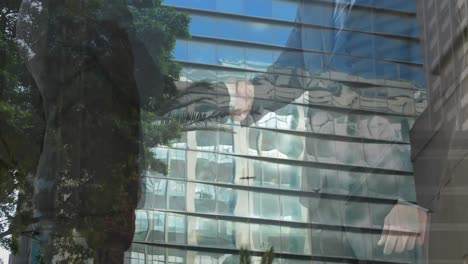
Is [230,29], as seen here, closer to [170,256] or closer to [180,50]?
[180,50]

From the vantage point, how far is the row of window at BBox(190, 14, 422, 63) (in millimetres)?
1280

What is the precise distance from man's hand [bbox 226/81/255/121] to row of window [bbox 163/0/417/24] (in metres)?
0.16

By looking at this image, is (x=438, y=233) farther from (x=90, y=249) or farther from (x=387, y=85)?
(x=90, y=249)

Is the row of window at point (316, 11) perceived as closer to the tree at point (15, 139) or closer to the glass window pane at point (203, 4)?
the glass window pane at point (203, 4)

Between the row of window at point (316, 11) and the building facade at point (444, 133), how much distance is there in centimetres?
4

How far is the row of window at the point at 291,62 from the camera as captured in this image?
4.15ft

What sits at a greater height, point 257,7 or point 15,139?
point 257,7

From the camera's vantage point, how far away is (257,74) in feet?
4.27

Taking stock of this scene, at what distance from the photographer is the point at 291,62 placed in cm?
133

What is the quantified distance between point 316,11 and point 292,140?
33cm

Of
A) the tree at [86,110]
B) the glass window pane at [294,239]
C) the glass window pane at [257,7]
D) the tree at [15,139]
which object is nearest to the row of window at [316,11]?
the glass window pane at [257,7]

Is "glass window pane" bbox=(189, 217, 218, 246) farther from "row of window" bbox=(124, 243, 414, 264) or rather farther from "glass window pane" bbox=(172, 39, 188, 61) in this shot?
"glass window pane" bbox=(172, 39, 188, 61)

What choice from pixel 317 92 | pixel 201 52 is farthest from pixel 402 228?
pixel 201 52

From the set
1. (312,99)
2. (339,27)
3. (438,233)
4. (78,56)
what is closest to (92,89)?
(78,56)
